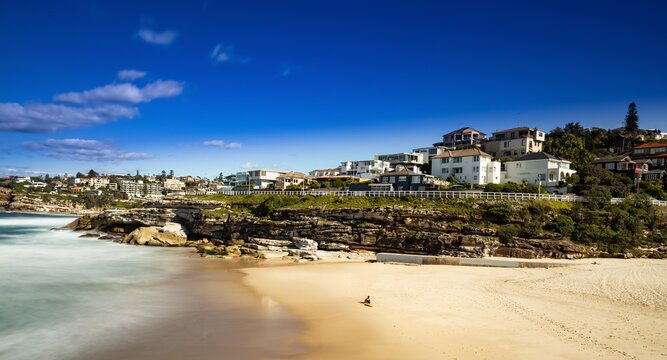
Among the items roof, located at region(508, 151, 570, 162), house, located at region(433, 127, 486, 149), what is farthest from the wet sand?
house, located at region(433, 127, 486, 149)

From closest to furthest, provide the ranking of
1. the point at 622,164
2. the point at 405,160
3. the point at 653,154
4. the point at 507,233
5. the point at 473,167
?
the point at 507,233
the point at 473,167
the point at 622,164
the point at 653,154
the point at 405,160

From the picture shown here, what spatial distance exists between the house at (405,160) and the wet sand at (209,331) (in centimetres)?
5571

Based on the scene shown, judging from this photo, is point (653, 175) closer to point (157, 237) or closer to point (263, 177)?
point (157, 237)

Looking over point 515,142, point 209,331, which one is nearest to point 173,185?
point 515,142

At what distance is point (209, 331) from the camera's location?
1566 cm

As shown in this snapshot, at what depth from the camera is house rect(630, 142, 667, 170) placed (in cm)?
5931

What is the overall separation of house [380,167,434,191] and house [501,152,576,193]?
1377cm

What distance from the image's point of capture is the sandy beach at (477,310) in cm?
1355

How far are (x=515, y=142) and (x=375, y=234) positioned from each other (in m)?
47.7

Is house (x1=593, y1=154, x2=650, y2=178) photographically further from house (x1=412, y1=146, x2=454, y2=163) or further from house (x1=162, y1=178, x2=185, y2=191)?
house (x1=162, y1=178, x2=185, y2=191)

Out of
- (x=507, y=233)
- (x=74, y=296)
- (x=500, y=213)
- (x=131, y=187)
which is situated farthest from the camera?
(x=131, y=187)

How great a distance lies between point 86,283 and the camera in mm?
25219

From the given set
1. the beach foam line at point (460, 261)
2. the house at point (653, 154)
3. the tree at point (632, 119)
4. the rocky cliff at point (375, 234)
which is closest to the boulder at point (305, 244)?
the rocky cliff at point (375, 234)

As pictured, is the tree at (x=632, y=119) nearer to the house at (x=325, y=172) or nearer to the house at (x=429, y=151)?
the house at (x=429, y=151)
